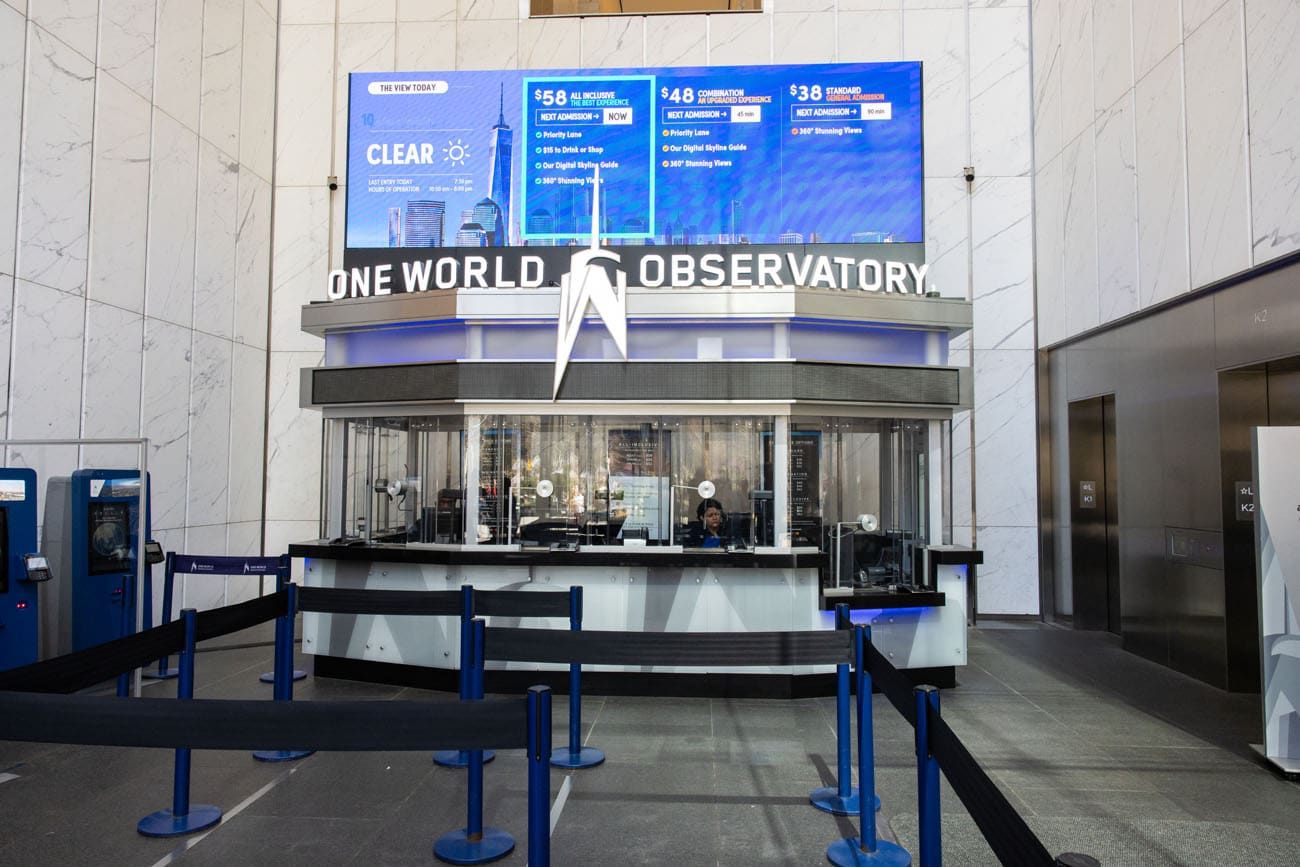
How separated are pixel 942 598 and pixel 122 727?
5460 millimetres

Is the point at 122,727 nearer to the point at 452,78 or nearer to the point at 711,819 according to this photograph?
the point at 711,819

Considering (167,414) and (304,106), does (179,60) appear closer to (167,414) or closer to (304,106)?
(304,106)

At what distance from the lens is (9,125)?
6555 mm

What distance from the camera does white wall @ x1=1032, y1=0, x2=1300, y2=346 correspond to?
233 inches

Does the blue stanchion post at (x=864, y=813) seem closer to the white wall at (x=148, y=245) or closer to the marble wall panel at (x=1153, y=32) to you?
the marble wall panel at (x=1153, y=32)

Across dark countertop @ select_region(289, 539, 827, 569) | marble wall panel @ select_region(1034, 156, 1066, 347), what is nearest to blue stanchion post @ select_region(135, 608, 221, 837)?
dark countertop @ select_region(289, 539, 827, 569)

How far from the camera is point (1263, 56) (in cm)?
593

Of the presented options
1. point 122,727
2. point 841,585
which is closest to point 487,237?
point 841,585

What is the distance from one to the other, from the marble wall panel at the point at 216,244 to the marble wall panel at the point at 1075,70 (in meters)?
9.05

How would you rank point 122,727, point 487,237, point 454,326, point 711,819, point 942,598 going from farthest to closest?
point 487,237
point 454,326
point 942,598
point 711,819
point 122,727

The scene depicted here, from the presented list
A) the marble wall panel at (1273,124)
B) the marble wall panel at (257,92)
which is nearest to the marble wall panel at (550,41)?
the marble wall panel at (257,92)

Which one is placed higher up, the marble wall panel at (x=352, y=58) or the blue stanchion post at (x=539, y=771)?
the marble wall panel at (x=352, y=58)

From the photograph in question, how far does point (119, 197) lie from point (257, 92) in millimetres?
3059

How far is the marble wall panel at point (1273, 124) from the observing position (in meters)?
5.61
